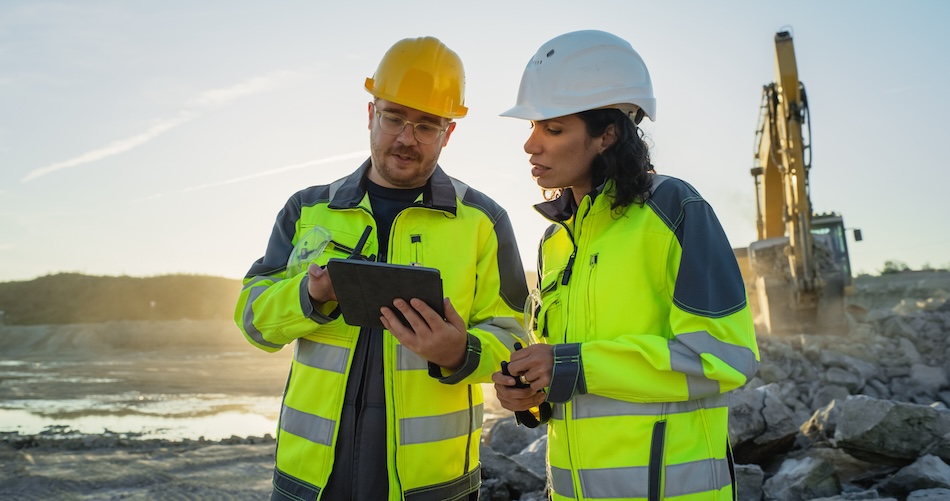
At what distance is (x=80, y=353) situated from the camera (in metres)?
22.5

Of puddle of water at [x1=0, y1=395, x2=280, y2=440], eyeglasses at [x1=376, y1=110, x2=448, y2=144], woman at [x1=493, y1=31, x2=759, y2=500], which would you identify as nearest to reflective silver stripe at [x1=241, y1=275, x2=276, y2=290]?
eyeglasses at [x1=376, y1=110, x2=448, y2=144]

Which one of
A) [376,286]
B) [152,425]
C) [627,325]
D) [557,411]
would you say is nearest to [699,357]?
[627,325]

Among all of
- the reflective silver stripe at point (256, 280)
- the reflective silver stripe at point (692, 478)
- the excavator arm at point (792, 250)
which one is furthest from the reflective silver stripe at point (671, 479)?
the excavator arm at point (792, 250)

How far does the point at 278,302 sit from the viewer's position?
2.47m

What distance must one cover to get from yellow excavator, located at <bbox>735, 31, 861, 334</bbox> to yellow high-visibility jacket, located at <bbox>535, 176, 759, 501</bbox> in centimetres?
1303

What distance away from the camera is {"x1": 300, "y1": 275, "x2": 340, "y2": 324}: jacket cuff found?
2.39 metres

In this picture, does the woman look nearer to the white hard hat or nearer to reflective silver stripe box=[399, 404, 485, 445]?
the white hard hat

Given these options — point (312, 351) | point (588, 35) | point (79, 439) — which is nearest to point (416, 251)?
point (312, 351)

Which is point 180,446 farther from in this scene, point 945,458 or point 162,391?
point 945,458

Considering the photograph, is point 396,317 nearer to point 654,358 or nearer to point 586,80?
point 654,358

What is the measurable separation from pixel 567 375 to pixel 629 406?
0.64ft

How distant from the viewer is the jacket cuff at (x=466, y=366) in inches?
92.7

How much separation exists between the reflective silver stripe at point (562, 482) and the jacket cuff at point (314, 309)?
0.92m

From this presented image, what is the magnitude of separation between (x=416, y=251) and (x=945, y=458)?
4.02 metres
